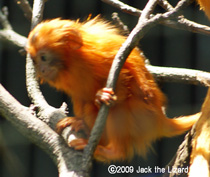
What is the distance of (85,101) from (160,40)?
1194 mm

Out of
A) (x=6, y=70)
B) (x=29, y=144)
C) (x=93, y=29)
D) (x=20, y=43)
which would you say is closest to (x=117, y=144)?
(x=93, y=29)

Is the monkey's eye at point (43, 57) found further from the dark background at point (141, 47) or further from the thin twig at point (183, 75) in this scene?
the dark background at point (141, 47)

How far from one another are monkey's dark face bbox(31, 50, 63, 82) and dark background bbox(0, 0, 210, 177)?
3.55ft

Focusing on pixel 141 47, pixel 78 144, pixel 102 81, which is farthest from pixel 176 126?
pixel 141 47

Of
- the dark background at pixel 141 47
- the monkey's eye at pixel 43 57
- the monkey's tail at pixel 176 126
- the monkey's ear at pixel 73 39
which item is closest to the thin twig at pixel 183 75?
the monkey's tail at pixel 176 126

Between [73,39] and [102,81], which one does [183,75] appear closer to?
[102,81]

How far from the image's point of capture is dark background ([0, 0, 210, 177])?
3152mm

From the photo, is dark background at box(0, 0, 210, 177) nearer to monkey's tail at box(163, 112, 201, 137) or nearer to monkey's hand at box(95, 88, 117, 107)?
monkey's tail at box(163, 112, 201, 137)

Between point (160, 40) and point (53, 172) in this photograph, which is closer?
point (160, 40)

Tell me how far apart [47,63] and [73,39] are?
20 centimetres

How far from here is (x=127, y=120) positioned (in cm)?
219

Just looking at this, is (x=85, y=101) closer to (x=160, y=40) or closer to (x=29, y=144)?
(x=160, y=40)

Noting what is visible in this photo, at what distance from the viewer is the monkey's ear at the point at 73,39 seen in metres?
2.10

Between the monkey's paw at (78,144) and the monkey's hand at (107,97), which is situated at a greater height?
the monkey's hand at (107,97)
